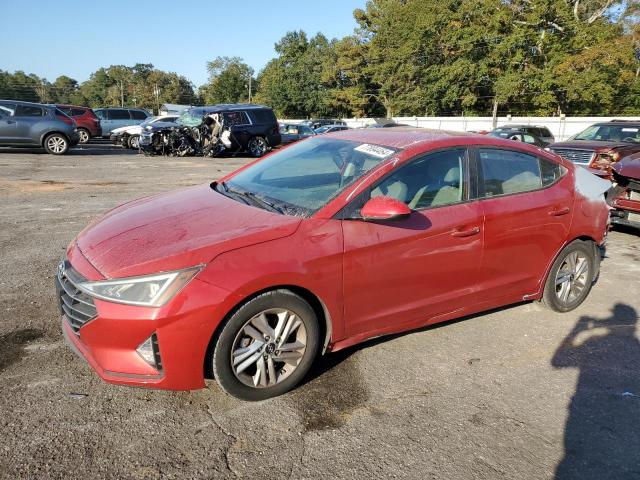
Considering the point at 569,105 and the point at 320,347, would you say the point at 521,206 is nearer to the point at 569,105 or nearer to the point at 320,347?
the point at 320,347

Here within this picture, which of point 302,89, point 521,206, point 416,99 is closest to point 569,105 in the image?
point 416,99

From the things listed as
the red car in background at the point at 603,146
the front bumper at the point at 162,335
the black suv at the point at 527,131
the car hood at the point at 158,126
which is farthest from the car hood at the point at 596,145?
the car hood at the point at 158,126

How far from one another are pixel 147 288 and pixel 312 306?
0.99m

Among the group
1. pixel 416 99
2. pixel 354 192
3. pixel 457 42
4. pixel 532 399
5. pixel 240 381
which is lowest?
pixel 532 399

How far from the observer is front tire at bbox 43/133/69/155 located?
1661cm

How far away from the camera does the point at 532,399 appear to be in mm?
3094

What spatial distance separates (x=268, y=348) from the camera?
2.87 metres

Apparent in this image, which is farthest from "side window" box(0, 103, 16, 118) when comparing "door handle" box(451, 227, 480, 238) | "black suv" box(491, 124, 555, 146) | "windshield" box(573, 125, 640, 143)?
"black suv" box(491, 124, 555, 146)

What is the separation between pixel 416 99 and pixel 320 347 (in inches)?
2204

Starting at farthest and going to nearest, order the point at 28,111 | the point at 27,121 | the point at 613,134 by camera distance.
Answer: the point at 27,121
the point at 28,111
the point at 613,134

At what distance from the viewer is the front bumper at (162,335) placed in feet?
8.36

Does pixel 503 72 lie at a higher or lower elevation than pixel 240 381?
higher

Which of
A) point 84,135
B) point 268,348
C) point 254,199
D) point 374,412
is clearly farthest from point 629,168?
point 84,135

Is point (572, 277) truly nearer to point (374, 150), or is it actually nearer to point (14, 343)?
point (374, 150)
